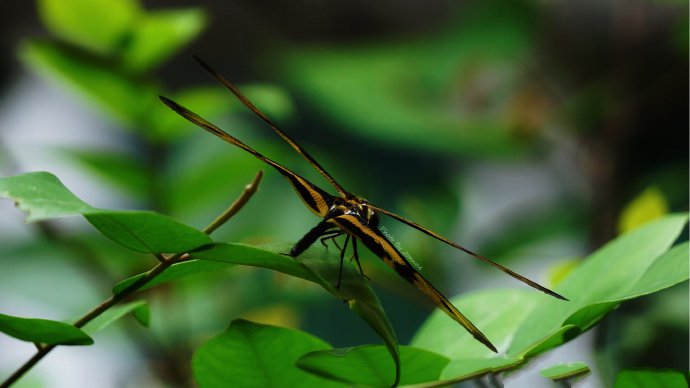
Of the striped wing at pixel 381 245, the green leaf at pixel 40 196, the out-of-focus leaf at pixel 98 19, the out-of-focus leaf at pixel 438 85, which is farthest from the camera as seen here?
the out-of-focus leaf at pixel 438 85

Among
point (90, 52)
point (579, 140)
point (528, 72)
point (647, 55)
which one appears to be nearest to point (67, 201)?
point (90, 52)

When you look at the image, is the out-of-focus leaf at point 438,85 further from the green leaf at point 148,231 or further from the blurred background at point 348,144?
the green leaf at point 148,231

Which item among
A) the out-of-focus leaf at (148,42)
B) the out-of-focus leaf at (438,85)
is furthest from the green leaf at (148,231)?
the out-of-focus leaf at (438,85)

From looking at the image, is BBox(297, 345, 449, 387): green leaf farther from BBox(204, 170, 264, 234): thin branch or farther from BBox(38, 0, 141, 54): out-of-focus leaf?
BBox(38, 0, 141, 54): out-of-focus leaf

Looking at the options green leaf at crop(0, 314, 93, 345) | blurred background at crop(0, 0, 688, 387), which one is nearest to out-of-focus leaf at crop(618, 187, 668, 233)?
blurred background at crop(0, 0, 688, 387)

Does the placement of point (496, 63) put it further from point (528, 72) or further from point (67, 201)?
point (67, 201)

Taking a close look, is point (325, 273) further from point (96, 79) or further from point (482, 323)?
point (96, 79)

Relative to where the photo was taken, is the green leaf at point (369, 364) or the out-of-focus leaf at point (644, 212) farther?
the out-of-focus leaf at point (644, 212)
